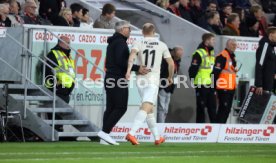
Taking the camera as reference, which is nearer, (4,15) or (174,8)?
(4,15)

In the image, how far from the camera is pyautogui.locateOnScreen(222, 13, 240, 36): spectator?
24.0m

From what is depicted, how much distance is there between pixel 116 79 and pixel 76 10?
4857 millimetres

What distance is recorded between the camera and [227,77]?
2202 centimetres

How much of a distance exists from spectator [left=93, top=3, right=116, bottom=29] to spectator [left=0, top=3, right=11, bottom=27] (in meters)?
2.26

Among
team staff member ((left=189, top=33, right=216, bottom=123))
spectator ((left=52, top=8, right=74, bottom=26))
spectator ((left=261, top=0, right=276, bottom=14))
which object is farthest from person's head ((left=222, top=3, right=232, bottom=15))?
spectator ((left=52, top=8, right=74, bottom=26))

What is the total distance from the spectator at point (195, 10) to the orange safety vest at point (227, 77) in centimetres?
376

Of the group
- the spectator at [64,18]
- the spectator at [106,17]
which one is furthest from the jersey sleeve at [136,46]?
the spectator at [64,18]

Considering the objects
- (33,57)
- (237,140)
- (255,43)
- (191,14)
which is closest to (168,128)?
(237,140)

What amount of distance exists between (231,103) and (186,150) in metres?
6.15

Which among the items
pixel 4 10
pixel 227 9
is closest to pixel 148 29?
pixel 4 10

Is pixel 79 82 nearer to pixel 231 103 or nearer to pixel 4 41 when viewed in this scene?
pixel 4 41

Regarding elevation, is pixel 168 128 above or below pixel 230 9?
below

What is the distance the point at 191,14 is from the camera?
84.3 feet

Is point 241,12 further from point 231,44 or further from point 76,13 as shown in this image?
point 76,13
